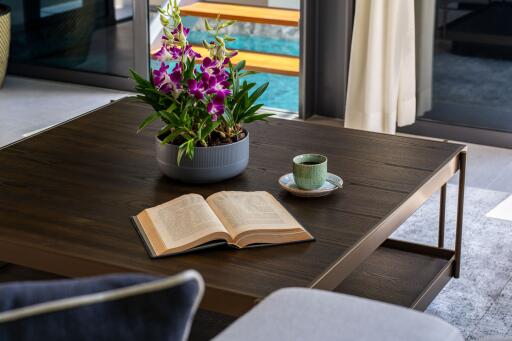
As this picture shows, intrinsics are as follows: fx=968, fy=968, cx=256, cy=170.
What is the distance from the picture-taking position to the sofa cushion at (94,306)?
4.53 ft

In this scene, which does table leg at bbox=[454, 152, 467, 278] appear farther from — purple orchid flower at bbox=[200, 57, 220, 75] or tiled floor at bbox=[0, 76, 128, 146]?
tiled floor at bbox=[0, 76, 128, 146]

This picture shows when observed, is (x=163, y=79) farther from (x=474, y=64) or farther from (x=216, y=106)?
(x=474, y=64)

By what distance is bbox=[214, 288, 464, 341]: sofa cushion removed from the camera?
160 centimetres

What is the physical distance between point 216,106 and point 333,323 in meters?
1.14

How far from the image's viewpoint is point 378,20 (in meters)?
4.54

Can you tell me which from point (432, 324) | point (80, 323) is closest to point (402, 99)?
point (432, 324)

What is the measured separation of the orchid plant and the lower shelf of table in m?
0.60

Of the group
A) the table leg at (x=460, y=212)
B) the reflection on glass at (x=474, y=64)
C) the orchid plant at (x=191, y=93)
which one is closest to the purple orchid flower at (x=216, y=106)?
the orchid plant at (x=191, y=93)

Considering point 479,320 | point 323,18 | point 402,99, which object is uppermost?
point 323,18

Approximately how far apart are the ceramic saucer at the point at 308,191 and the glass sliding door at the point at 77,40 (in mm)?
2788

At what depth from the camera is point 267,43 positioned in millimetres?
5227

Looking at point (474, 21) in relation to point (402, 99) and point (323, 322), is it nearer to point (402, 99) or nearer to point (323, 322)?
point (402, 99)

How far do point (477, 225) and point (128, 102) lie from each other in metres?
1.38

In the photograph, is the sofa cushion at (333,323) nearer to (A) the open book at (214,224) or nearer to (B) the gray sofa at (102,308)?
(B) the gray sofa at (102,308)
